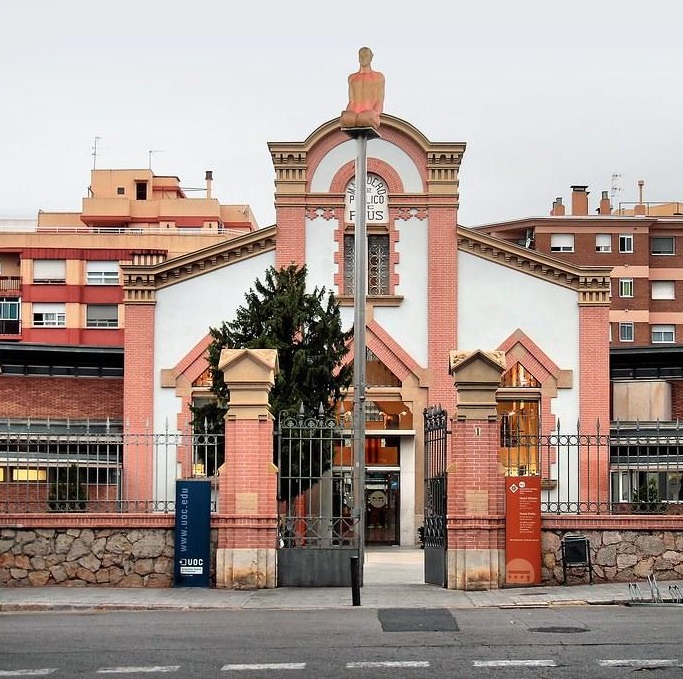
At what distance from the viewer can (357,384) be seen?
906 inches

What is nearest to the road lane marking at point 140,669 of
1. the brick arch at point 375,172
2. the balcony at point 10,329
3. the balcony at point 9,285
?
the brick arch at point 375,172

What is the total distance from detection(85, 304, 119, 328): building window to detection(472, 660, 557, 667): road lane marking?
56.8 meters

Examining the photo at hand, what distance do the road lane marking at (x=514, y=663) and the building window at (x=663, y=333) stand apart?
2629 inches

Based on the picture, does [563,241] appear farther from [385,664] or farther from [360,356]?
[385,664]

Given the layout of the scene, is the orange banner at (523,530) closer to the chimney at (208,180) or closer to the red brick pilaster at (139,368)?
the red brick pilaster at (139,368)

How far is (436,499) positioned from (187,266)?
17823 mm

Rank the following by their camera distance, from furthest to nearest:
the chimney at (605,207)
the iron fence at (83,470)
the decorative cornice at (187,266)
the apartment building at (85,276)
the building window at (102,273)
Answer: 1. the chimney at (605,207)
2. the building window at (102,273)
3. the apartment building at (85,276)
4. the decorative cornice at (187,266)
5. the iron fence at (83,470)

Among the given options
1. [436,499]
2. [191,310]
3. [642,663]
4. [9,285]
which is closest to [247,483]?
[436,499]

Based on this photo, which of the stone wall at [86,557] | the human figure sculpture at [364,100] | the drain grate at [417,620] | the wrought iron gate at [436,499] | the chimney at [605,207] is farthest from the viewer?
the chimney at [605,207]

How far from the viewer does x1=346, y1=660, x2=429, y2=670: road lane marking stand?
1314cm

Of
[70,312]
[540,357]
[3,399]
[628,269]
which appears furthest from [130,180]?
[540,357]

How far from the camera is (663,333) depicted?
7850cm

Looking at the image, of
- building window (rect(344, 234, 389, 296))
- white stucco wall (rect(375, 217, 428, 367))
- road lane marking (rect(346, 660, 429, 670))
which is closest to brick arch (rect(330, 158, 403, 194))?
white stucco wall (rect(375, 217, 428, 367))

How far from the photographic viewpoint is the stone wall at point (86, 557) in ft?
71.0
